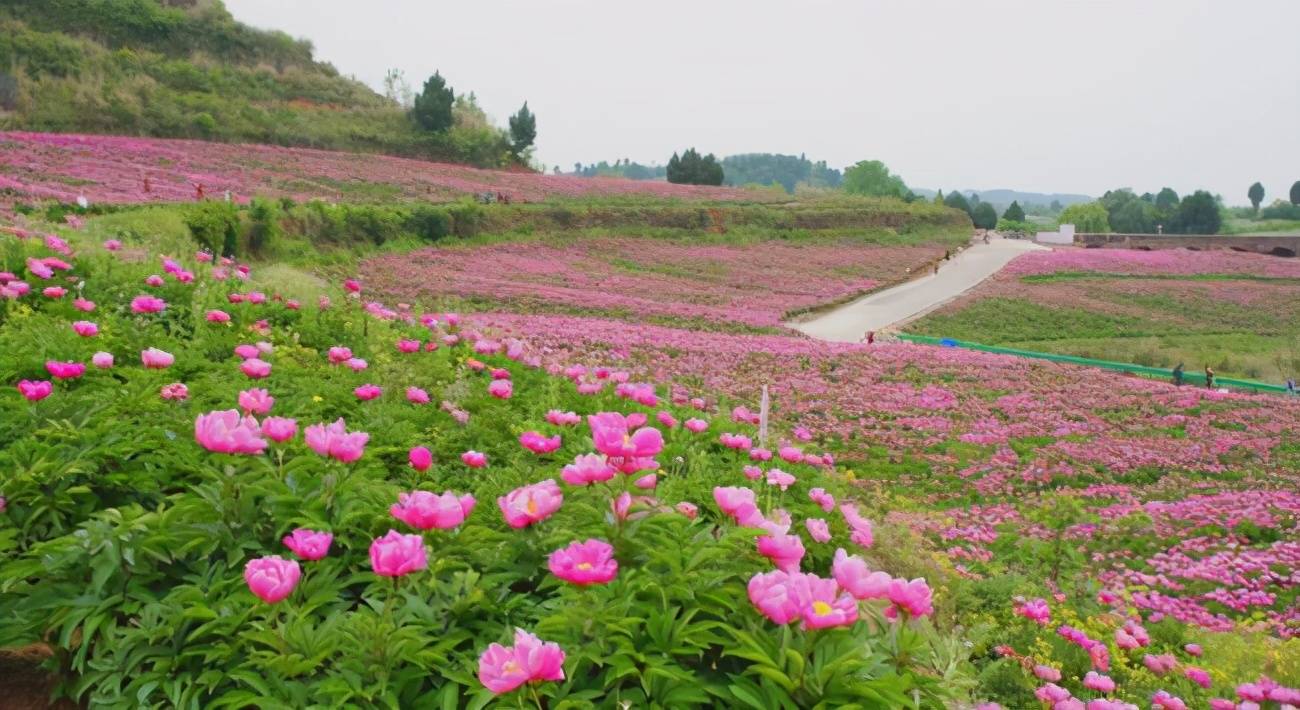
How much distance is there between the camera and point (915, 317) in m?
26.5

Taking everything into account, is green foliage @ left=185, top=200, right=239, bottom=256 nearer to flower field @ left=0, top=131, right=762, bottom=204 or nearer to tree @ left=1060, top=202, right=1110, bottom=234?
flower field @ left=0, top=131, right=762, bottom=204

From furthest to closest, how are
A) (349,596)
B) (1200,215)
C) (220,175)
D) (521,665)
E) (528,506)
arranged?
(1200,215) < (220,175) < (349,596) < (528,506) < (521,665)

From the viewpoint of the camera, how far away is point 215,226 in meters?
16.9

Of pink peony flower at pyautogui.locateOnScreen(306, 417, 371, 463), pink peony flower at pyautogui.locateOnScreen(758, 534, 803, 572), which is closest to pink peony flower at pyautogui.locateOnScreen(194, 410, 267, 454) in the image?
pink peony flower at pyautogui.locateOnScreen(306, 417, 371, 463)

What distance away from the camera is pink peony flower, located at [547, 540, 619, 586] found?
5.41 feet

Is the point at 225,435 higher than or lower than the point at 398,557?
higher

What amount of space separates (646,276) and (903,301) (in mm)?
9971

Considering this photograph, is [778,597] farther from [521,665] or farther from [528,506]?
[528,506]

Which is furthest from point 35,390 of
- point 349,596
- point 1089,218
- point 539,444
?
point 1089,218

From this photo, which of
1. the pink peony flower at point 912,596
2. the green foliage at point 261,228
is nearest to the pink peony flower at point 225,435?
the pink peony flower at point 912,596

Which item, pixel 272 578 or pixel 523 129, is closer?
pixel 272 578

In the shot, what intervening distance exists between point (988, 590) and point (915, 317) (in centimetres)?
2254

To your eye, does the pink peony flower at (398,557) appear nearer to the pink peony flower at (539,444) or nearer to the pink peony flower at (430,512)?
the pink peony flower at (430,512)

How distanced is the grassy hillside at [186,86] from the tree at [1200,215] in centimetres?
6485
